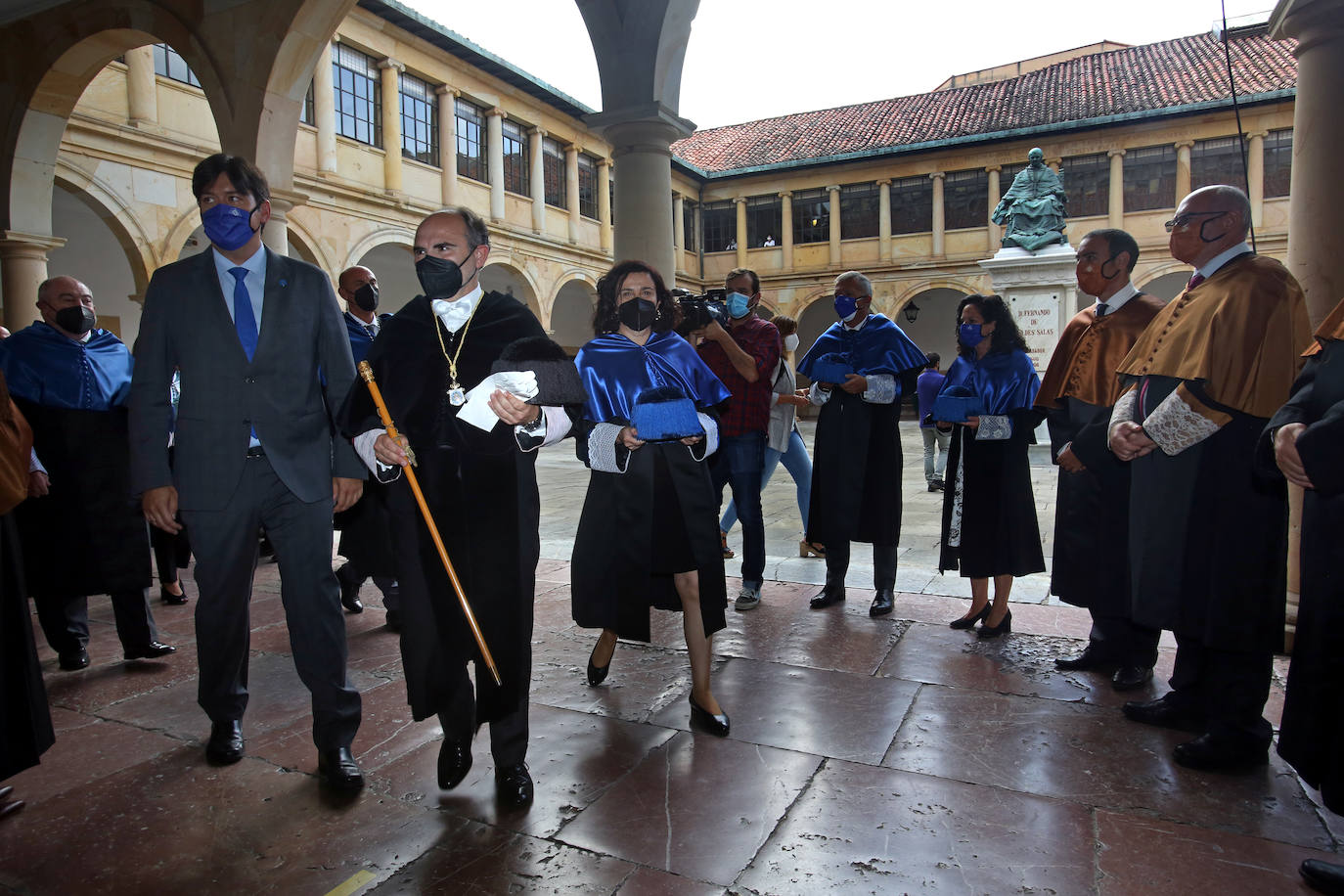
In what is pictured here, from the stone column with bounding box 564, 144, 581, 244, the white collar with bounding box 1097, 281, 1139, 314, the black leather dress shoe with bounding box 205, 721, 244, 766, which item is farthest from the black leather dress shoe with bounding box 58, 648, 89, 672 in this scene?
the stone column with bounding box 564, 144, 581, 244

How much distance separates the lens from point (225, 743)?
2930mm

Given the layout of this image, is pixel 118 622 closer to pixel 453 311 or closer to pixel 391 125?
pixel 453 311

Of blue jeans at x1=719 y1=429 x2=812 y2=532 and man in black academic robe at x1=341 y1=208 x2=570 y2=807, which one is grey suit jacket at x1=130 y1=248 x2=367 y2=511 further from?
blue jeans at x1=719 y1=429 x2=812 y2=532

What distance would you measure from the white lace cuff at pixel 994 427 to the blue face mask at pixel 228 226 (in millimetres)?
3347

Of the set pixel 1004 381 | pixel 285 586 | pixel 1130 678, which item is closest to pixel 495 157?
pixel 1004 381

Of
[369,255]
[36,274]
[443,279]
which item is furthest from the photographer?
[369,255]

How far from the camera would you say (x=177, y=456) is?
2.75 meters

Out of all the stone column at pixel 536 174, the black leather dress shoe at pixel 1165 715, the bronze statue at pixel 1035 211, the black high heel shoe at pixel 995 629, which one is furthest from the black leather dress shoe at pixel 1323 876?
the stone column at pixel 536 174

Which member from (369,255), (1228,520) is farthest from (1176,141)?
(1228,520)

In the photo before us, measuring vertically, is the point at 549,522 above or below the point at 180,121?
below

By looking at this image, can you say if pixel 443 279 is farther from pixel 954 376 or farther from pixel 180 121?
pixel 180 121

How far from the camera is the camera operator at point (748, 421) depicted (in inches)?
193

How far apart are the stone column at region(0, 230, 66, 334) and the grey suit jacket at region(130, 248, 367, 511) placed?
602 centimetres

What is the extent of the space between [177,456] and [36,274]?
6472 millimetres
